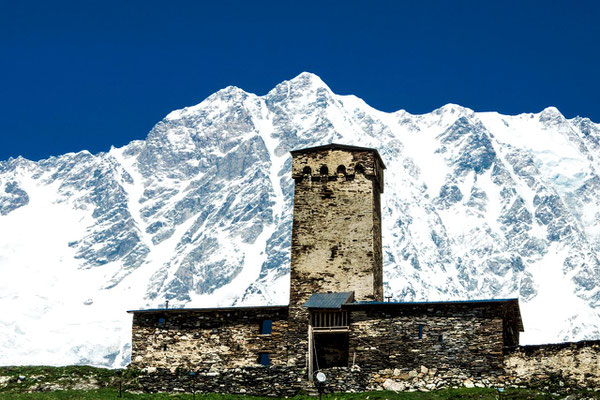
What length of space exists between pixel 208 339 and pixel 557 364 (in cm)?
1959

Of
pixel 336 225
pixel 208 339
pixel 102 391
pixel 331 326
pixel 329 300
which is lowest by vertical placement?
pixel 102 391

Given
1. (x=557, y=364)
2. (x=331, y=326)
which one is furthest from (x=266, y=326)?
(x=557, y=364)

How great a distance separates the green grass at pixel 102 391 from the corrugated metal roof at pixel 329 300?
615 cm

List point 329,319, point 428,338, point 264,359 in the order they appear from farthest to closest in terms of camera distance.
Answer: point 264,359, point 329,319, point 428,338

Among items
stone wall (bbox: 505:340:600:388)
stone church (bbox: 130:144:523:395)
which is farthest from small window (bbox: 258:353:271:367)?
stone wall (bbox: 505:340:600:388)

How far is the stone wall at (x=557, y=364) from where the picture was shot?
41156 mm

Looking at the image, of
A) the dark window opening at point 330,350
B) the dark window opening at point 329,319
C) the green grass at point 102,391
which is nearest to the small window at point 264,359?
the dark window opening at point 330,350

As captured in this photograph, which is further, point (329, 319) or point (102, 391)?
point (329, 319)

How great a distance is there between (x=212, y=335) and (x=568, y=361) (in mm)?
19923

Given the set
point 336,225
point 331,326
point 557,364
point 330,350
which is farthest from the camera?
point 336,225

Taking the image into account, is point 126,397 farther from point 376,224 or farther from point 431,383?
point 376,224

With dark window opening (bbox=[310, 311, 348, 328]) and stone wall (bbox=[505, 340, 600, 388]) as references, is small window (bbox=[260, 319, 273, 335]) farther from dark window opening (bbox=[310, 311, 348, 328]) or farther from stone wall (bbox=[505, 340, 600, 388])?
stone wall (bbox=[505, 340, 600, 388])

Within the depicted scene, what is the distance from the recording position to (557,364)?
42188 mm

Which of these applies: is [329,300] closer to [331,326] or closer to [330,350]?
[331,326]
